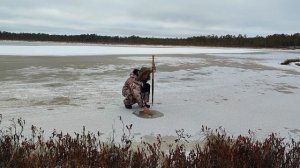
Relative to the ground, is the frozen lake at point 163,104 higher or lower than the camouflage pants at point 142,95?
lower

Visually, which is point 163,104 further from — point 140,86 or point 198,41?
point 198,41

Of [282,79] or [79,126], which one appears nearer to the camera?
[79,126]

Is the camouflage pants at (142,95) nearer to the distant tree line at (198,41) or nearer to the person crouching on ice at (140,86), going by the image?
the person crouching on ice at (140,86)

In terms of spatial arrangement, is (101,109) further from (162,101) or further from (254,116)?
(254,116)

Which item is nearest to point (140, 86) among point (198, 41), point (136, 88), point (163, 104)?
point (136, 88)

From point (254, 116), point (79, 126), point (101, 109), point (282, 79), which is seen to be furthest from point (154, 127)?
point (282, 79)

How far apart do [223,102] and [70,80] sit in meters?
5.12

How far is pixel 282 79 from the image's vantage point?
1374cm

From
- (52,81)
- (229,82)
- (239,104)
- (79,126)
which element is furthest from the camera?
(229,82)

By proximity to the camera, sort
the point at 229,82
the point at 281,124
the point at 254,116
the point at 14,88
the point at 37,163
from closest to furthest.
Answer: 1. the point at 37,163
2. the point at 281,124
3. the point at 254,116
4. the point at 14,88
5. the point at 229,82

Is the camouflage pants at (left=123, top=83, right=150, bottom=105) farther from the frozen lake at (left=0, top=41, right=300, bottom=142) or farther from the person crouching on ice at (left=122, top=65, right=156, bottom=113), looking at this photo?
the frozen lake at (left=0, top=41, right=300, bottom=142)

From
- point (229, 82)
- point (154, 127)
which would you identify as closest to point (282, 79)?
point (229, 82)

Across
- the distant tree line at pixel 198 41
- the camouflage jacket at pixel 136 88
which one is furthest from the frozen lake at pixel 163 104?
the distant tree line at pixel 198 41

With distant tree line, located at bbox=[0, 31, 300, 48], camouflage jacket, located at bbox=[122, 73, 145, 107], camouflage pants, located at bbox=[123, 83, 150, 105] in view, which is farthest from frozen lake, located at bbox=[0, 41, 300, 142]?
distant tree line, located at bbox=[0, 31, 300, 48]
